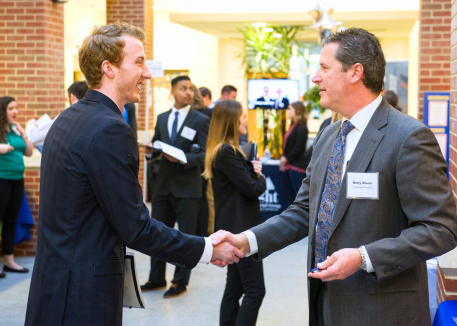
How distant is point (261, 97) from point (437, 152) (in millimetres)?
6597

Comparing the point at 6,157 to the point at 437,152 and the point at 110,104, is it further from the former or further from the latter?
the point at 437,152

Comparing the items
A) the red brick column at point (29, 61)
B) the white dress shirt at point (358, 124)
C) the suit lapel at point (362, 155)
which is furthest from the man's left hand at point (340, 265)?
the red brick column at point (29, 61)

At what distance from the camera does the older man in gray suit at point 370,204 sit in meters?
1.58

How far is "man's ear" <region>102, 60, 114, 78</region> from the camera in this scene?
5.94ft

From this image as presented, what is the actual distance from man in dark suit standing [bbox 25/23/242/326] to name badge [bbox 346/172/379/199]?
26.2 inches

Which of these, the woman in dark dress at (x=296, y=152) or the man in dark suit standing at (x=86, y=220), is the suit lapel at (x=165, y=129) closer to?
the woman in dark dress at (x=296, y=152)

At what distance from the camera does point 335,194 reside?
177 cm

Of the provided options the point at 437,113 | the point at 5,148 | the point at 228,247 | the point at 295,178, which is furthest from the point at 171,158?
the point at 437,113

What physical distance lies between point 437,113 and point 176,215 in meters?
3.48

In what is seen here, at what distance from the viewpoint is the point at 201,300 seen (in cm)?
436

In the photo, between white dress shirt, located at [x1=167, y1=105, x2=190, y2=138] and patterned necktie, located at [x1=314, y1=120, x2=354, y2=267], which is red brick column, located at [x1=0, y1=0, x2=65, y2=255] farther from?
patterned necktie, located at [x1=314, y1=120, x2=354, y2=267]

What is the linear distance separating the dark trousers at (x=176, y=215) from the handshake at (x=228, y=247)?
2431mm

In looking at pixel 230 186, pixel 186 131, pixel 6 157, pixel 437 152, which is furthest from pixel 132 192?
pixel 6 157

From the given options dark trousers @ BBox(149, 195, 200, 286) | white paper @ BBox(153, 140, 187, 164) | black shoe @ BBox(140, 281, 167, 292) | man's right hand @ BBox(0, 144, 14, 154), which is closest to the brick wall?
man's right hand @ BBox(0, 144, 14, 154)
